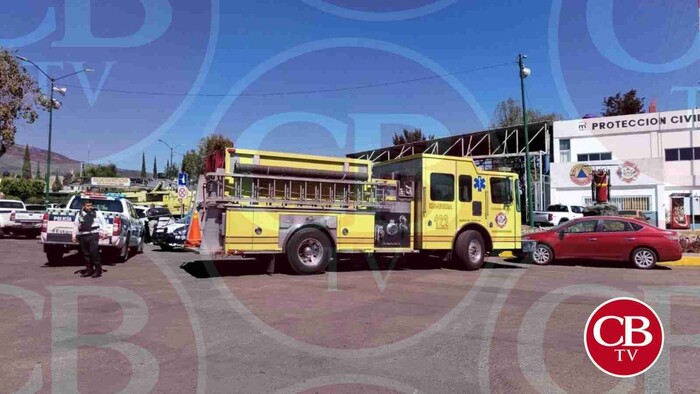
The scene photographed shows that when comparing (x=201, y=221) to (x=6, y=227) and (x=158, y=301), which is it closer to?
(x=158, y=301)

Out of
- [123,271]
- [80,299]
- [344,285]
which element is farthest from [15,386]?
[123,271]

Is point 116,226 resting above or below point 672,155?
below

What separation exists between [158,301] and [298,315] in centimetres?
253

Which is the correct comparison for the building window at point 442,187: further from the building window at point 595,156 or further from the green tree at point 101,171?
the green tree at point 101,171

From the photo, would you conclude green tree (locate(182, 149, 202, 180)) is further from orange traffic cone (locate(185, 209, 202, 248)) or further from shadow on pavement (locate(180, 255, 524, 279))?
orange traffic cone (locate(185, 209, 202, 248))

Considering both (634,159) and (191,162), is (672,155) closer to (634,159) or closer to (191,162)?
(634,159)

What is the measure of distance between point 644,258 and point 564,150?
26.6 m

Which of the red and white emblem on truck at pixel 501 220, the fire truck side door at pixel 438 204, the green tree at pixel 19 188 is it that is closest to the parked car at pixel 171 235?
the fire truck side door at pixel 438 204

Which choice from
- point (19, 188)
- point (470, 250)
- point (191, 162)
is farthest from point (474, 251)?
point (19, 188)

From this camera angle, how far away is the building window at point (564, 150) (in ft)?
131

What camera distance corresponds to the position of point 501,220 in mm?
14688

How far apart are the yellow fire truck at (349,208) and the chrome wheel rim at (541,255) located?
5.19 feet

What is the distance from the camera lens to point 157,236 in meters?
20.0

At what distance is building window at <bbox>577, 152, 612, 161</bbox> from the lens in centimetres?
3890
